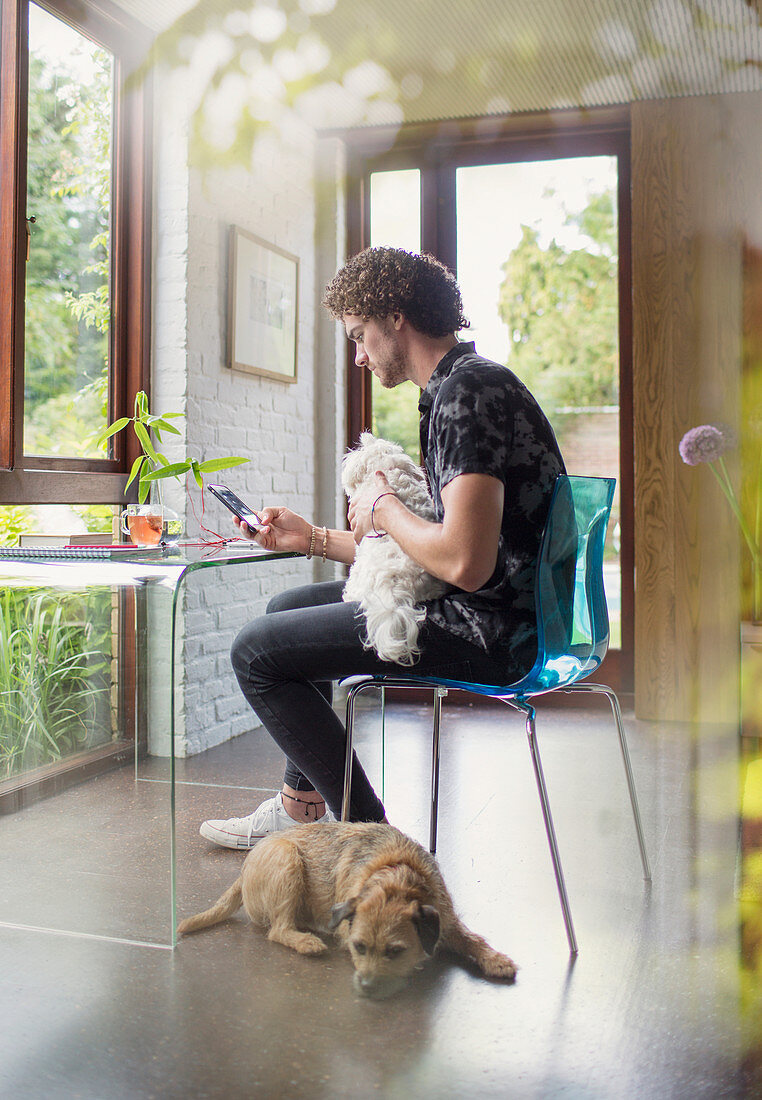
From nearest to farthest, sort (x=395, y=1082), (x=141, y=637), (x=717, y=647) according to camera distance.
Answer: (x=395, y=1082) < (x=141, y=637) < (x=717, y=647)


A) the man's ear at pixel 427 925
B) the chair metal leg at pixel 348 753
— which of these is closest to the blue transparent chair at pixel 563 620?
the chair metal leg at pixel 348 753

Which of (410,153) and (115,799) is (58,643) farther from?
(410,153)

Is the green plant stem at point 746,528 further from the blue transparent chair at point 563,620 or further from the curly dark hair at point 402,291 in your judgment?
the curly dark hair at point 402,291

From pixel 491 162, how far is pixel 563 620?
2745mm

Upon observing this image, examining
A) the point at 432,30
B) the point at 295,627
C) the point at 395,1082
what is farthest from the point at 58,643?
the point at 432,30

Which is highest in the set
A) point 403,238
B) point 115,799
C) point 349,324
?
point 403,238

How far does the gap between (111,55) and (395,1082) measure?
8.92 ft

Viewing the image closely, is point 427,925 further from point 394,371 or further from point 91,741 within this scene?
point 394,371

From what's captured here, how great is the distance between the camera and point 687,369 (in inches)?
133

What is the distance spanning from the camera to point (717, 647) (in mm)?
3357

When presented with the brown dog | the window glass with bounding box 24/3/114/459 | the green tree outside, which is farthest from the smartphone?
the green tree outside

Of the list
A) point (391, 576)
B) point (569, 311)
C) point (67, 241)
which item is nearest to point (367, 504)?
point (391, 576)

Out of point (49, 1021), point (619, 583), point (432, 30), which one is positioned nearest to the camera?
point (49, 1021)

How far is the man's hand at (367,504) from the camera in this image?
67.7 inches
